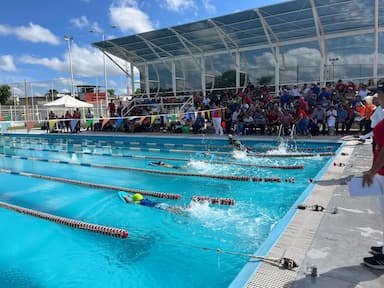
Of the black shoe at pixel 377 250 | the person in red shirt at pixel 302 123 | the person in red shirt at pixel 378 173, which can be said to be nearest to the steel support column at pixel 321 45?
the person in red shirt at pixel 302 123

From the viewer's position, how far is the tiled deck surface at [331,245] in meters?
2.47

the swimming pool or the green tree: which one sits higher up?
the green tree

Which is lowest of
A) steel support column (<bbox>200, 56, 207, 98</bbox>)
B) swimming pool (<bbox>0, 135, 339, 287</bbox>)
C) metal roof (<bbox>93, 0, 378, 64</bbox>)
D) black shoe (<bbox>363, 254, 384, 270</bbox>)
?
swimming pool (<bbox>0, 135, 339, 287</bbox>)

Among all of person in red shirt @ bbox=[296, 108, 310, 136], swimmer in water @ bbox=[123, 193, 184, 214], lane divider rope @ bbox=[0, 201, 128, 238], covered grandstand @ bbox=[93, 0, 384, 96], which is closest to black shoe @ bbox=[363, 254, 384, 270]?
lane divider rope @ bbox=[0, 201, 128, 238]

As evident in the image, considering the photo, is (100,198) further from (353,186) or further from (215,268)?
(353,186)

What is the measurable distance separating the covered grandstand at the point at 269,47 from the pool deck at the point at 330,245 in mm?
11754

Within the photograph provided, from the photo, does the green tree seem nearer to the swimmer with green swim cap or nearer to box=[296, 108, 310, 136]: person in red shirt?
box=[296, 108, 310, 136]: person in red shirt

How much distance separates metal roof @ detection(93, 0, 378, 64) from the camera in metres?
13.5

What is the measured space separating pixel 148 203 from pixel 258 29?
42.5 ft

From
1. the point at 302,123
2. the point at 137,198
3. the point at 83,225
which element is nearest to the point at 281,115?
the point at 302,123

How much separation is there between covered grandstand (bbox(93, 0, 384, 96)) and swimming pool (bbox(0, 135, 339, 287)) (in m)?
8.30

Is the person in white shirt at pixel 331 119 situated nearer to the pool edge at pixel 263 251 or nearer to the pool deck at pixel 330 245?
the pool deck at pixel 330 245

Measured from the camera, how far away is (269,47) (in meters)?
16.9

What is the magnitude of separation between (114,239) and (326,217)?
2.83m
